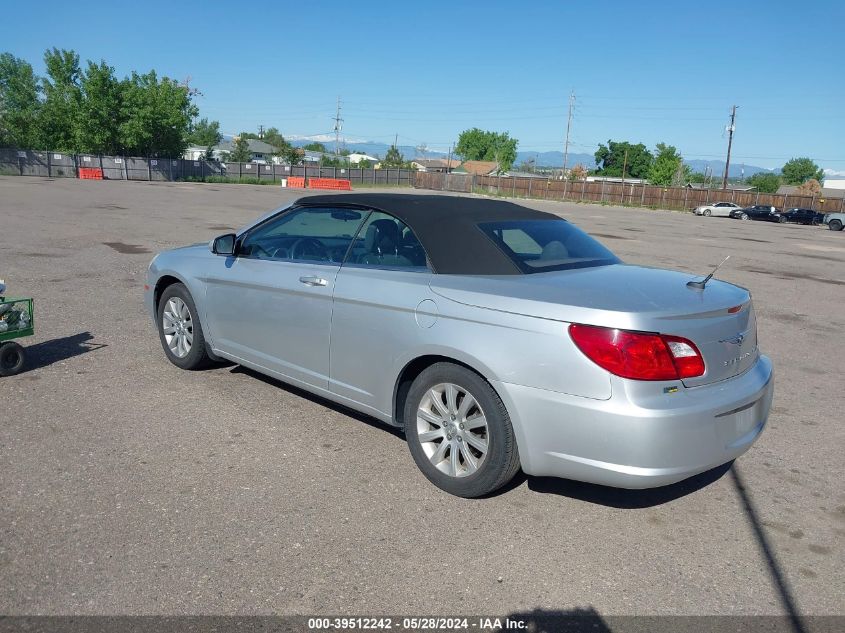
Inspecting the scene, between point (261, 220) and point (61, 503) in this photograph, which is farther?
point (261, 220)

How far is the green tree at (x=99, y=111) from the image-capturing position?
60688 mm

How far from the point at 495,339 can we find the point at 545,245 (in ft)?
3.84

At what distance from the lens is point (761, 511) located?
12.5ft

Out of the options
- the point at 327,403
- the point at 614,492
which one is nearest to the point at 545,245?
the point at 614,492

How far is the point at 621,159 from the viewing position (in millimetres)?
148125

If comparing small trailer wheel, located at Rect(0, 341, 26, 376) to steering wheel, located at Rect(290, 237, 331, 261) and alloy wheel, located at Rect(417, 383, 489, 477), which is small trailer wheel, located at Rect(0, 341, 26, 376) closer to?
steering wheel, located at Rect(290, 237, 331, 261)

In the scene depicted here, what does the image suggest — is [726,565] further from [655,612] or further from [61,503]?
[61,503]

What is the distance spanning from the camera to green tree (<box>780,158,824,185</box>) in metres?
163

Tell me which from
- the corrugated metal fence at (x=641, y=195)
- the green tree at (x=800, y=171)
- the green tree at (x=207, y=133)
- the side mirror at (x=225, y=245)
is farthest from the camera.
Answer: the green tree at (x=800, y=171)

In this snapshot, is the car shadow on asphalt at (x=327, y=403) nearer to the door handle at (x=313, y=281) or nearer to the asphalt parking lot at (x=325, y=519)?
the asphalt parking lot at (x=325, y=519)

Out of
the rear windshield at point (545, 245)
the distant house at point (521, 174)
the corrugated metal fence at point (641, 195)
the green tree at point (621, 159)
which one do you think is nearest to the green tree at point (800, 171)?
the green tree at point (621, 159)

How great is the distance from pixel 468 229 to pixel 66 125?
67.9 meters

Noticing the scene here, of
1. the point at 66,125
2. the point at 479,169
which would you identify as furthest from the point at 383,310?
the point at 479,169

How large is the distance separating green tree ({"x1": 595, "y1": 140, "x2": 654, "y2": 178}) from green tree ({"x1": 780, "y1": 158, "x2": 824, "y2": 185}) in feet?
118
